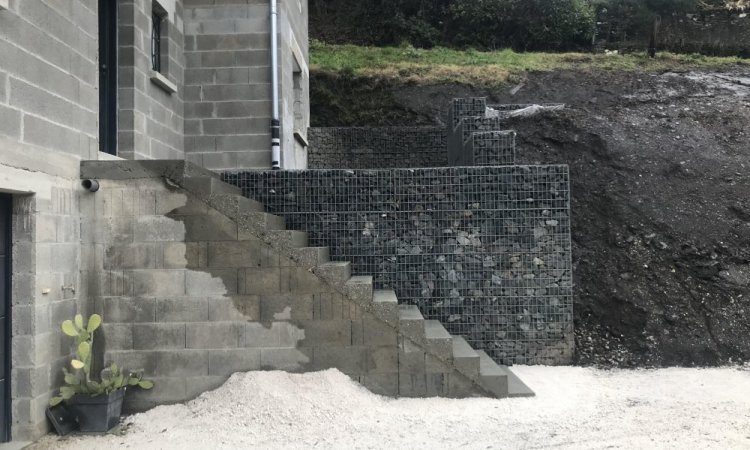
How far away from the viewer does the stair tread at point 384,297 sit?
16.9 ft

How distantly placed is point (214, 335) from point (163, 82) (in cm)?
373

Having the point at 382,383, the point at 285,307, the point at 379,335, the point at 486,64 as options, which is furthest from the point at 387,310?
the point at 486,64

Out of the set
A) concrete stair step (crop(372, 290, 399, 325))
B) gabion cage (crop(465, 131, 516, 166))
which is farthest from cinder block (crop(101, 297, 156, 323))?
gabion cage (crop(465, 131, 516, 166))

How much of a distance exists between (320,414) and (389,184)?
267 cm

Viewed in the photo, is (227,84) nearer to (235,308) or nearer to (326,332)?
(235,308)

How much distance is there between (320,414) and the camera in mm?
4613

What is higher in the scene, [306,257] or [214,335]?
[306,257]

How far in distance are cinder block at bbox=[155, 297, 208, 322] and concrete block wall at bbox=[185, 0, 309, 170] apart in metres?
3.24

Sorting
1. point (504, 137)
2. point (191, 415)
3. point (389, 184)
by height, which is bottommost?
point (191, 415)

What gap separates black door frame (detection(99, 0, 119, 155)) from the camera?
20.2ft

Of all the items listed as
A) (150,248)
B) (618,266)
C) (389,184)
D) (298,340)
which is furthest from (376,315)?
(618,266)

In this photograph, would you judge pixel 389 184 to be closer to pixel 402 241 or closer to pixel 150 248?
pixel 402 241

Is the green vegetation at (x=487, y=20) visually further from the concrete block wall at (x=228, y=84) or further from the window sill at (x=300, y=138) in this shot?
the concrete block wall at (x=228, y=84)

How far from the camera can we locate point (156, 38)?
716 centimetres
